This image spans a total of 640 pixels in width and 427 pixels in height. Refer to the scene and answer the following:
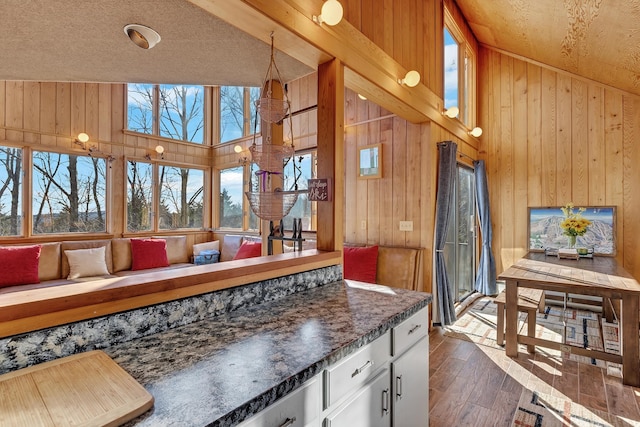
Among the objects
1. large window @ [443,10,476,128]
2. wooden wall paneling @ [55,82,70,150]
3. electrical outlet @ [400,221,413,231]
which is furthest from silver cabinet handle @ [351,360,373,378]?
wooden wall paneling @ [55,82,70,150]

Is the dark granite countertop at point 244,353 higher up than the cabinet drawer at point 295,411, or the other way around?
the dark granite countertop at point 244,353

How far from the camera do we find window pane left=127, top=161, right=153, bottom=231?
200 inches

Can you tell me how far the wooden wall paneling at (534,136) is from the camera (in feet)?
14.8

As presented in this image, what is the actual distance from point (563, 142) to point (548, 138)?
7.3 inches

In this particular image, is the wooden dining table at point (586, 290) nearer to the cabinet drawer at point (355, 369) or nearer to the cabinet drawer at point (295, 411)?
the cabinet drawer at point (355, 369)

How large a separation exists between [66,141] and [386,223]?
4.50 metres

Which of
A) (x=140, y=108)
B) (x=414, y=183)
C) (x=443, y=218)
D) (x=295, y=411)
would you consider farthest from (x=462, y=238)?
(x=140, y=108)

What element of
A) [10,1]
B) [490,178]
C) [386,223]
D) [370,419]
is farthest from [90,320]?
[490,178]

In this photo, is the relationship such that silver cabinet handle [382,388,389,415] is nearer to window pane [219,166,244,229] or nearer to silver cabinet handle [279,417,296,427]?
silver cabinet handle [279,417,296,427]

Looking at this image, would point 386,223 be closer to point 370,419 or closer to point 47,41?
point 370,419

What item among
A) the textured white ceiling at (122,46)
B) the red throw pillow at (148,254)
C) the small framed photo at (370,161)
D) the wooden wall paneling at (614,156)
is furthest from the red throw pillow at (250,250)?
the wooden wall paneling at (614,156)

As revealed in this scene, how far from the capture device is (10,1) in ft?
4.37

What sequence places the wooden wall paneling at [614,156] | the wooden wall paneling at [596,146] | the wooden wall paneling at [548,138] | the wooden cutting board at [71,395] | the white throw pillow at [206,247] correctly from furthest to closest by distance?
1. the white throw pillow at [206,247]
2. the wooden wall paneling at [548,138]
3. the wooden wall paneling at [596,146]
4. the wooden wall paneling at [614,156]
5. the wooden cutting board at [71,395]

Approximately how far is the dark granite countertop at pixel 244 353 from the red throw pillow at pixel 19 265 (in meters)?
3.86
